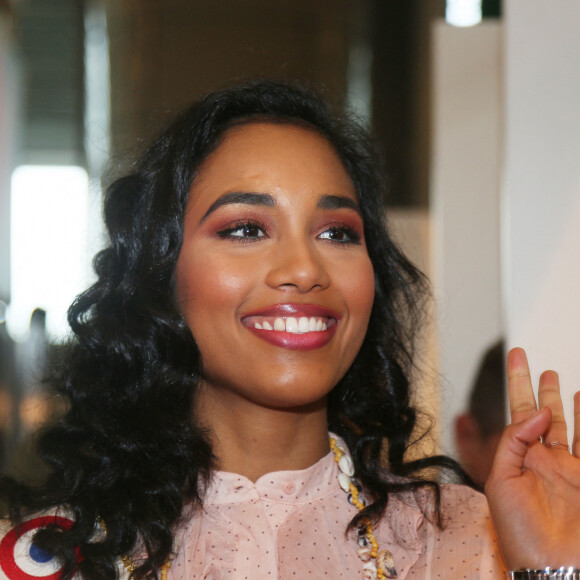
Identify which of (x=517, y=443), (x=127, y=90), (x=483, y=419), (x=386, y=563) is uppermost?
(x=127, y=90)

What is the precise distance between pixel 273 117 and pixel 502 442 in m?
0.71

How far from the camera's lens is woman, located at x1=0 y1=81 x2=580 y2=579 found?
1.67 metres

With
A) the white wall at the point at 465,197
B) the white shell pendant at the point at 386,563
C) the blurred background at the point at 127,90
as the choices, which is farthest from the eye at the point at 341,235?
the blurred background at the point at 127,90

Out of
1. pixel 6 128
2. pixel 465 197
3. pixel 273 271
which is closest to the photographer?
pixel 273 271

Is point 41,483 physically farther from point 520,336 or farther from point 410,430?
point 520,336

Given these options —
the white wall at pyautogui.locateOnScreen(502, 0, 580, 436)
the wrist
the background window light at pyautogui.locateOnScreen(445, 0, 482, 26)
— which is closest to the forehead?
the white wall at pyautogui.locateOnScreen(502, 0, 580, 436)

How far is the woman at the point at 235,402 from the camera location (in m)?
1.67

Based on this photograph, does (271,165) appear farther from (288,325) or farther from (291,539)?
(291,539)

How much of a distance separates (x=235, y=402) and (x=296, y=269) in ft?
0.83

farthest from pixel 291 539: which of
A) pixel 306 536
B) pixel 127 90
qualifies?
pixel 127 90

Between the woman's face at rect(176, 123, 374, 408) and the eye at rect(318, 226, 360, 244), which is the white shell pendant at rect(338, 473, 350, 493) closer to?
the woman's face at rect(176, 123, 374, 408)

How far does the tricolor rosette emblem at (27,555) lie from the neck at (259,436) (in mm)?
276

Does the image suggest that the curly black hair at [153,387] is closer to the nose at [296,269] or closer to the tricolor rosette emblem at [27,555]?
the tricolor rosette emblem at [27,555]

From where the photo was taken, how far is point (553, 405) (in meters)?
1.62
